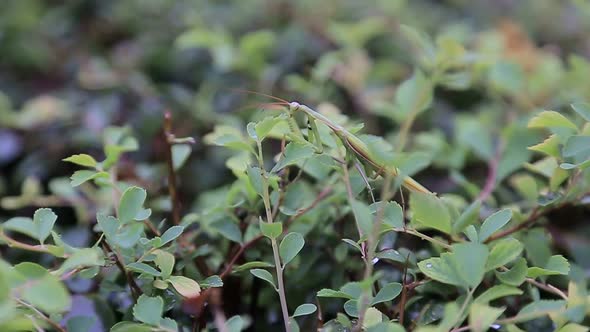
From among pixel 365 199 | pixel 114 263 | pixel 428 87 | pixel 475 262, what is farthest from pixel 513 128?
pixel 114 263

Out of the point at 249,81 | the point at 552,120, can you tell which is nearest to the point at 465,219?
the point at 552,120

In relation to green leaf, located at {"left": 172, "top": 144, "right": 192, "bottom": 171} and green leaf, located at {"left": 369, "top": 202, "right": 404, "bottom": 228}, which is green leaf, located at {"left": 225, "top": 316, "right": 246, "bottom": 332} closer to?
green leaf, located at {"left": 369, "top": 202, "right": 404, "bottom": 228}

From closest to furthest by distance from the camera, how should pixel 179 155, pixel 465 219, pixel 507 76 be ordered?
pixel 465 219, pixel 179 155, pixel 507 76

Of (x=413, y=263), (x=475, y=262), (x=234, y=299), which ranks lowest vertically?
(x=234, y=299)

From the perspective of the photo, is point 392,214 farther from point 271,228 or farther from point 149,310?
point 149,310

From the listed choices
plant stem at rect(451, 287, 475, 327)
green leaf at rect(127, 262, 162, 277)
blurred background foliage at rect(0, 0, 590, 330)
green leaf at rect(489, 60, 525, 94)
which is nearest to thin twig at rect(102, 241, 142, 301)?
green leaf at rect(127, 262, 162, 277)

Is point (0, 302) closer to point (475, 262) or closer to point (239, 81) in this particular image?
point (475, 262)
